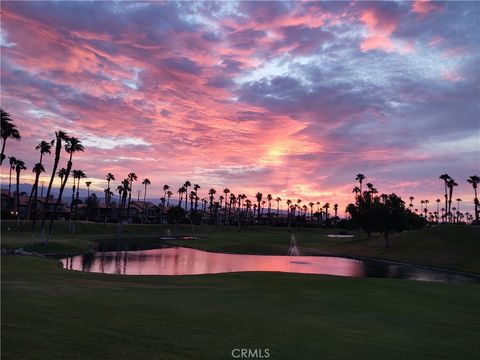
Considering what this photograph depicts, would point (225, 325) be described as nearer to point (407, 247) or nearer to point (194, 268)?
point (194, 268)

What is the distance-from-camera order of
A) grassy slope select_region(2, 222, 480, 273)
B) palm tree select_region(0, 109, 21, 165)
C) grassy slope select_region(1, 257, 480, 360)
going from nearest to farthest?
grassy slope select_region(1, 257, 480, 360), palm tree select_region(0, 109, 21, 165), grassy slope select_region(2, 222, 480, 273)

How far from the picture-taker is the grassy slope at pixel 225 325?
12.5 metres

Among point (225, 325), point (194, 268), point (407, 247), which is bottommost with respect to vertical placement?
point (194, 268)

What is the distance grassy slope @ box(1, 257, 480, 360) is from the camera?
12.5m

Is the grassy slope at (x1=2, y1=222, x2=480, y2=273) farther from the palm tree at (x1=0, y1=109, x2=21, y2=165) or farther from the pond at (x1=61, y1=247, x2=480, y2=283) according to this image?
the palm tree at (x1=0, y1=109, x2=21, y2=165)

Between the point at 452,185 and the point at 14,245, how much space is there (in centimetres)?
15584

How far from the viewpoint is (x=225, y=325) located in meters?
17.2

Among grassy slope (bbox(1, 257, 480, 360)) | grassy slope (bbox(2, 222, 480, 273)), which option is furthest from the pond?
grassy slope (bbox(1, 257, 480, 360))

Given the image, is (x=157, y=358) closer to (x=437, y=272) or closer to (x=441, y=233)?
(x=437, y=272)

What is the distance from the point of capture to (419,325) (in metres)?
22.2

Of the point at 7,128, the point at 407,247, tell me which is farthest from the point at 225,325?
the point at 407,247

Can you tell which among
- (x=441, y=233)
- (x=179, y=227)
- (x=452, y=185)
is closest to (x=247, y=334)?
(x=441, y=233)

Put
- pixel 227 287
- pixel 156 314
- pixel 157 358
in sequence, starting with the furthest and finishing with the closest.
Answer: pixel 227 287
pixel 156 314
pixel 157 358

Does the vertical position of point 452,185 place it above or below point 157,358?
above
